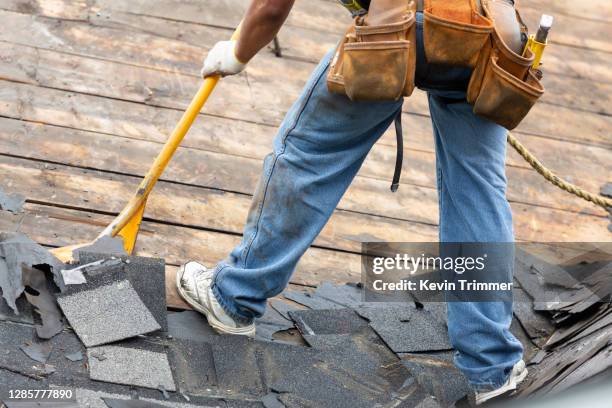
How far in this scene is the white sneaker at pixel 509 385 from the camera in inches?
114

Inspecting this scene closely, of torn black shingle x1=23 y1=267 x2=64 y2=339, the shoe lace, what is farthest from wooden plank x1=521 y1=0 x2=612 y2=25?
torn black shingle x1=23 y1=267 x2=64 y2=339

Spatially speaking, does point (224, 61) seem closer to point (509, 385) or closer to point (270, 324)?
point (270, 324)

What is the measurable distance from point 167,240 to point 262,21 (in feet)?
3.73

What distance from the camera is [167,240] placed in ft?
11.7

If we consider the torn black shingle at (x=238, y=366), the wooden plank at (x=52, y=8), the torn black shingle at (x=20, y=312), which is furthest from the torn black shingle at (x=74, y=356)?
the wooden plank at (x=52, y=8)

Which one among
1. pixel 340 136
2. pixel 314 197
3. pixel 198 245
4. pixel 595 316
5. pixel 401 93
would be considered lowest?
pixel 198 245

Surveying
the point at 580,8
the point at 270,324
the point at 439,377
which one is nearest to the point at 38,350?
the point at 270,324

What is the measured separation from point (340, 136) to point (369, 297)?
34.7 inches

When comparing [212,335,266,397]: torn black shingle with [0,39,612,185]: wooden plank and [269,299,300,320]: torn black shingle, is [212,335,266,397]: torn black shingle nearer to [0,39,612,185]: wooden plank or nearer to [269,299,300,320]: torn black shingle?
[269,299,300,320]: torn black shingle

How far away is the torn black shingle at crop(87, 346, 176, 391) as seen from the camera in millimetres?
2764

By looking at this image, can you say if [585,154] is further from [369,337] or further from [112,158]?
[112,158]

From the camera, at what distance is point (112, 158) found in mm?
3900

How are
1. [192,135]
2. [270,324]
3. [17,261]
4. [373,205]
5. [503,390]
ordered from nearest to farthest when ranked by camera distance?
1. [503,390]
2. [17,261]
3. [270,324]
4. [373,205]
5. [192,135]

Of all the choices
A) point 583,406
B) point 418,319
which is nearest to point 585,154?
point 418,319
